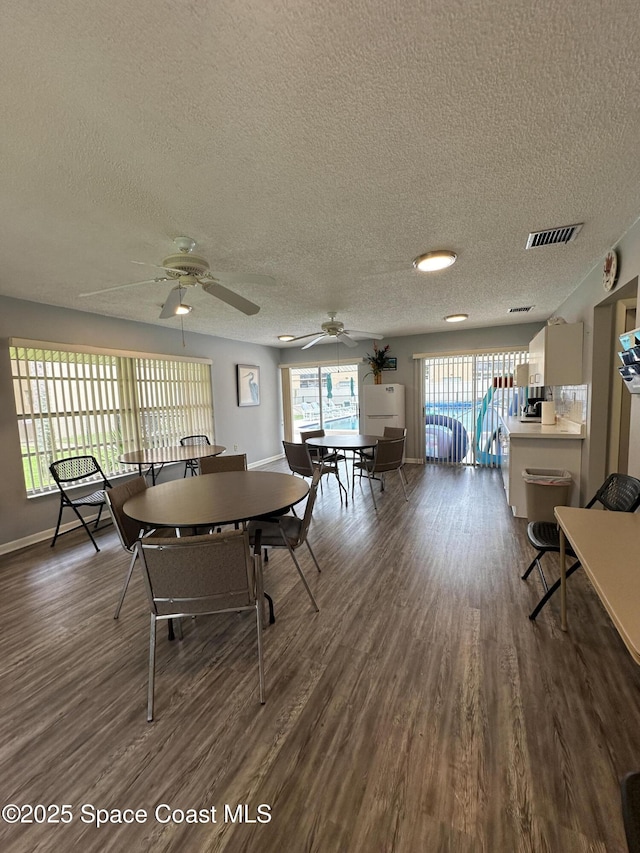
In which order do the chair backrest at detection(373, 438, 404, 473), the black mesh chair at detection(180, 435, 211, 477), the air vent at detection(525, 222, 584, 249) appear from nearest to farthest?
the air vent at detection(525, 222, 584, 249) < the chair backrest at detection(373, 438, 404, 473) < the black mesh chair at detection(180, 435, 211, 477)

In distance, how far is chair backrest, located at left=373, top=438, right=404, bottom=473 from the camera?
4082mm

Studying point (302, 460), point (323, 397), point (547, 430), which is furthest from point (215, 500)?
point (323, 397)

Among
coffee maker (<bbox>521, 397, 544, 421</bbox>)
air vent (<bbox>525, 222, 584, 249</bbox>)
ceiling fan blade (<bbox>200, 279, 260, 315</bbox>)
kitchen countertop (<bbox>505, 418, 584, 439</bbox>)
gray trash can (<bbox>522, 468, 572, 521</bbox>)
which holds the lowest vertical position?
gray trash can (<bbox>522, 468, 572, 521</bbox>)

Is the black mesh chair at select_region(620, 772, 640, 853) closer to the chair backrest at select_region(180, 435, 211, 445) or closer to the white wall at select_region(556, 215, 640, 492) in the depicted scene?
the white wall at select_region(556, 215, 640, 492)

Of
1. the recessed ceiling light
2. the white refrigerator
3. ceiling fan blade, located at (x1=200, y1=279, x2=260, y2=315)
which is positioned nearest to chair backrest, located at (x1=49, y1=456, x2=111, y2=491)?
ceiling fan blade, located at (x1=200, y1=279, x2=260, y2=315)

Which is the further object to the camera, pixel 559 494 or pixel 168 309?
pixel 559 494

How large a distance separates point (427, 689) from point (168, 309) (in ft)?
9.90

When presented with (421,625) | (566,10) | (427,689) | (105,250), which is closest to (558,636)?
(421,625)

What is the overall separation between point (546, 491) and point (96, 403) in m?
5.17

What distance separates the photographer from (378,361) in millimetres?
6652

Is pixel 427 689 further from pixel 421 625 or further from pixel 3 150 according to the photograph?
pixel 3 150

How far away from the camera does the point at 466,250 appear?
261 centimetres

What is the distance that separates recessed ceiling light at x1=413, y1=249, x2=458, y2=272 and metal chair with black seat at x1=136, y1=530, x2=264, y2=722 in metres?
2.39

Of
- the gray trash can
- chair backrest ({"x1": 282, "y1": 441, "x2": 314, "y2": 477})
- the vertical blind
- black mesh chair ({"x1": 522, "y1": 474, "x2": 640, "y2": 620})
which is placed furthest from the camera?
the vertical blind
